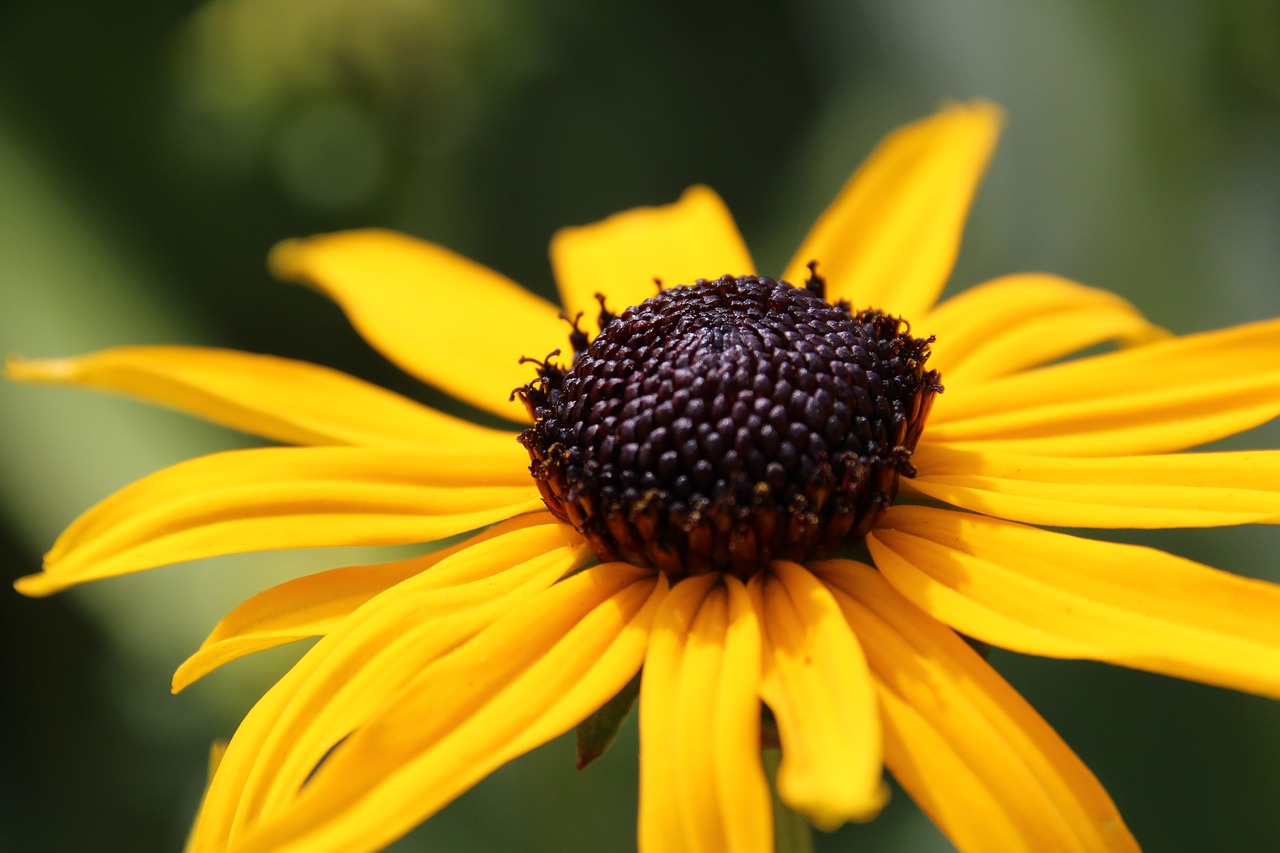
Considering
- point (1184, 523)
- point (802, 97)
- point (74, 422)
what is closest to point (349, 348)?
point (74, 422)

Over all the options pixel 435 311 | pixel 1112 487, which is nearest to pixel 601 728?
pixel 1112 487

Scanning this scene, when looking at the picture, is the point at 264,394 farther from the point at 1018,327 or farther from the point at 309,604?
the point at 1018,327

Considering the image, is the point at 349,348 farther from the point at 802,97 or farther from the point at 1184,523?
the point at 1184,523

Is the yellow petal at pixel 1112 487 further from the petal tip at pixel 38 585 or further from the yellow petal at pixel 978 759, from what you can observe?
the petal tip at pixel 38 585

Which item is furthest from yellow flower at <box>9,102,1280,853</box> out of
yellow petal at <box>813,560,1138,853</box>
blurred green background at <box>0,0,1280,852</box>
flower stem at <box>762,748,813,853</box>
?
blurred green background at <box>0,0,1280,852</box>

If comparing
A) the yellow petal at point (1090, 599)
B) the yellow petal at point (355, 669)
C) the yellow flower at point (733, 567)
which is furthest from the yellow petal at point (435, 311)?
the yellow petal at point (1090, 599)

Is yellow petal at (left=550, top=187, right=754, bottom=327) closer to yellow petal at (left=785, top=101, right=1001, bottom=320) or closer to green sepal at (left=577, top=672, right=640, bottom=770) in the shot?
yellow petal at (left=785, top=101, right=1001, bottom=320)
